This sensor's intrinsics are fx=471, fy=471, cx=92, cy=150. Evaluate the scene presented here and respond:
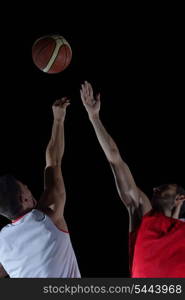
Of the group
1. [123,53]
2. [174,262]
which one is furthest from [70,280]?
[123,53]

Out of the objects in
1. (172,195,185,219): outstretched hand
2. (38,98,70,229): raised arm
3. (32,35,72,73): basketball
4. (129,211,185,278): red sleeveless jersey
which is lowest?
(129,211,185,278): red sleeveless jersey

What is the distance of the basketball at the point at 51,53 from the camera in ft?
13.4

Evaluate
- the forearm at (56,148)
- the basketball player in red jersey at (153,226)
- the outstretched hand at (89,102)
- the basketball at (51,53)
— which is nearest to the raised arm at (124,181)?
the basketball player in red jersey at (153,226)

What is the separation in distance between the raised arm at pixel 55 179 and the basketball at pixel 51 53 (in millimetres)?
454

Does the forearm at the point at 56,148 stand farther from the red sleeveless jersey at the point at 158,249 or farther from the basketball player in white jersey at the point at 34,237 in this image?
the red sleeveless jersey at the point at 158,249

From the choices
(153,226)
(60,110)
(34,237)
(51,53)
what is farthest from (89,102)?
(34,237)

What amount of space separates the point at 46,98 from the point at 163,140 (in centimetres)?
148

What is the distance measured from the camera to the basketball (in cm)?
408

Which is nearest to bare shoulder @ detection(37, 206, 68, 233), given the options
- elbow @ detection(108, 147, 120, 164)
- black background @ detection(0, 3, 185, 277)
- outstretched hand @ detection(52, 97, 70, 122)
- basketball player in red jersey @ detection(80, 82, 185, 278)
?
basketball player in red jersey @ detection(80, 82, 185, 278)

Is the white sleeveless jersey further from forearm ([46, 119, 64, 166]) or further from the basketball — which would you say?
the basketball

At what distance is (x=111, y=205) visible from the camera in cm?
564

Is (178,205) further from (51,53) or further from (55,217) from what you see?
(51,53)

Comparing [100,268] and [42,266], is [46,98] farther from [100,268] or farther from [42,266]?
[42,266]

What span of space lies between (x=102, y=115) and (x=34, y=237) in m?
3.06
